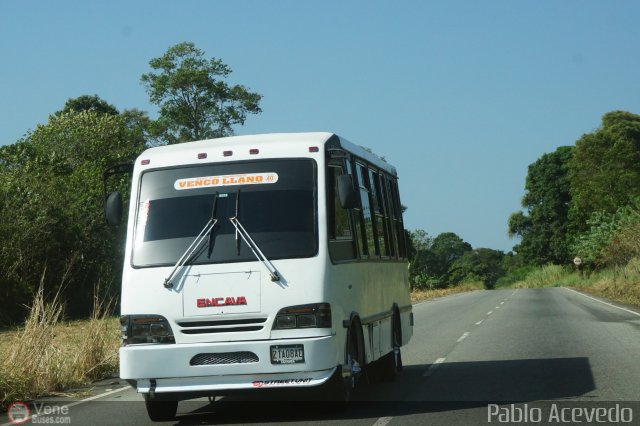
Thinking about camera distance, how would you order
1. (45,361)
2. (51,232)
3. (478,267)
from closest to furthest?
(45,361)
(51,232)
(478,267)

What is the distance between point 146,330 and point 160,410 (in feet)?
3.34

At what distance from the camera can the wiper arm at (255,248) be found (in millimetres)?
9656

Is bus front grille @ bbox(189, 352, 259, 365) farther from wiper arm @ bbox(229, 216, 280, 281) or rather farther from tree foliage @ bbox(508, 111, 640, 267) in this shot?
tree foliage @ bbox(508, 111, 640, 267)

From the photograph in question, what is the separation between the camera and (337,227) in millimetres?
10297

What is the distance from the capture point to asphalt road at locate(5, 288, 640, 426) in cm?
988

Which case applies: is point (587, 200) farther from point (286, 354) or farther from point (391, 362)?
point (286, 354)

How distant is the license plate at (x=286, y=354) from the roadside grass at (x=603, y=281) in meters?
29.1

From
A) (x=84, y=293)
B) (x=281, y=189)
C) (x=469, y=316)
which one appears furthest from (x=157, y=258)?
(x=84, y=293)

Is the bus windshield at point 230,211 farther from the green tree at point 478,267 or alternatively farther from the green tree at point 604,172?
the green tree at point 478,267

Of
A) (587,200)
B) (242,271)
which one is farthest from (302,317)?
(587,200)

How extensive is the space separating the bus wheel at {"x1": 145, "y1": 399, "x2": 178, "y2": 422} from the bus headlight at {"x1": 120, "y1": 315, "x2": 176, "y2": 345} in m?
0.73

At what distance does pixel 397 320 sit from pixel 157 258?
4.78 meters

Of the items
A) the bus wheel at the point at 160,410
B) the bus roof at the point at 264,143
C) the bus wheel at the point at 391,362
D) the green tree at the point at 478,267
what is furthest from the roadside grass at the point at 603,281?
the bus wheel at the point at 160,410

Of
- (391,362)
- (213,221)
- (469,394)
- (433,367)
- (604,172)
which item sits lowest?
(469,394)
